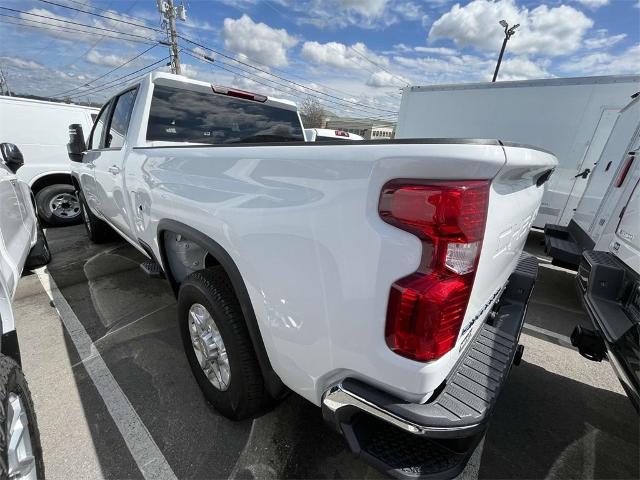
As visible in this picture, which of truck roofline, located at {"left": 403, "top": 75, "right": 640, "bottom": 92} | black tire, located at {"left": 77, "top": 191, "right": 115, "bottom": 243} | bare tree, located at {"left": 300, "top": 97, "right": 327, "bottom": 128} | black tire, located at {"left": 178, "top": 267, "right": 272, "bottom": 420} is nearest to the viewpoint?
black tire, located at {"left": 178, "top": 267, "right": 272, "bottom": 420}

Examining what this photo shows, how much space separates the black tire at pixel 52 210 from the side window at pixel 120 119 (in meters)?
3.55

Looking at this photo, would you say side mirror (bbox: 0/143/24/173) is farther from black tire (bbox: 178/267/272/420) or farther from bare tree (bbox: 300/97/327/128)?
bare tree (bbox: 300/97/327/128)

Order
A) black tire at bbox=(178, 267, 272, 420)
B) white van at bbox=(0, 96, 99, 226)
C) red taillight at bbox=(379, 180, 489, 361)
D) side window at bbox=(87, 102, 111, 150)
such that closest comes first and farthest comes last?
red taillight at bbox=(379, 180, 489, 361) → black tire at bbox=(178, 267, 272, 420) → side window at bbox=(87, 102, 111, 150) → white van at bbox=(0, 96, 99, 226)

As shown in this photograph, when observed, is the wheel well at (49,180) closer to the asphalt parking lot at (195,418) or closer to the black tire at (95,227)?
the black tire at (95,227)

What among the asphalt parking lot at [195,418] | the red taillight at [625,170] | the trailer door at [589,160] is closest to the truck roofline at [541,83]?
the trailer door at [589,160]

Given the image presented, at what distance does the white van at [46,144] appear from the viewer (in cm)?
539

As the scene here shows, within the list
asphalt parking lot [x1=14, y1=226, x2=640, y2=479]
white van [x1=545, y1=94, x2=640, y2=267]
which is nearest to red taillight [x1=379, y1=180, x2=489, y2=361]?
asphalt parking lot [x1=14, y1=226, x2=640, y2=479]

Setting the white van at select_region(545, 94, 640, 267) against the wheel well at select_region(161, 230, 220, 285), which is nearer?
the wheel well at select_region(161, 230, 220, 285)

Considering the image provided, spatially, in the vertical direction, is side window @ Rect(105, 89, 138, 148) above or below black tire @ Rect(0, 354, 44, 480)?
above

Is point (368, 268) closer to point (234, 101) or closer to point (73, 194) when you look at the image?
point (234, 101)

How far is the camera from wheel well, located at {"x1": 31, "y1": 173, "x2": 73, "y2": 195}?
5844 millimetres

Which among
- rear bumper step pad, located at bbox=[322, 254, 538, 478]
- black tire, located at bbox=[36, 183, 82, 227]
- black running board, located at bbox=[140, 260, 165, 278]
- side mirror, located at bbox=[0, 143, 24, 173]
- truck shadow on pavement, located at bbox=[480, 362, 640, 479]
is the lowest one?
black tire, located at bbox=[36, 183, 82, 227]

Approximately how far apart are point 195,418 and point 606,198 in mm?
4468

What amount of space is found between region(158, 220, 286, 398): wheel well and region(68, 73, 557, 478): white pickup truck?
0.04ft
